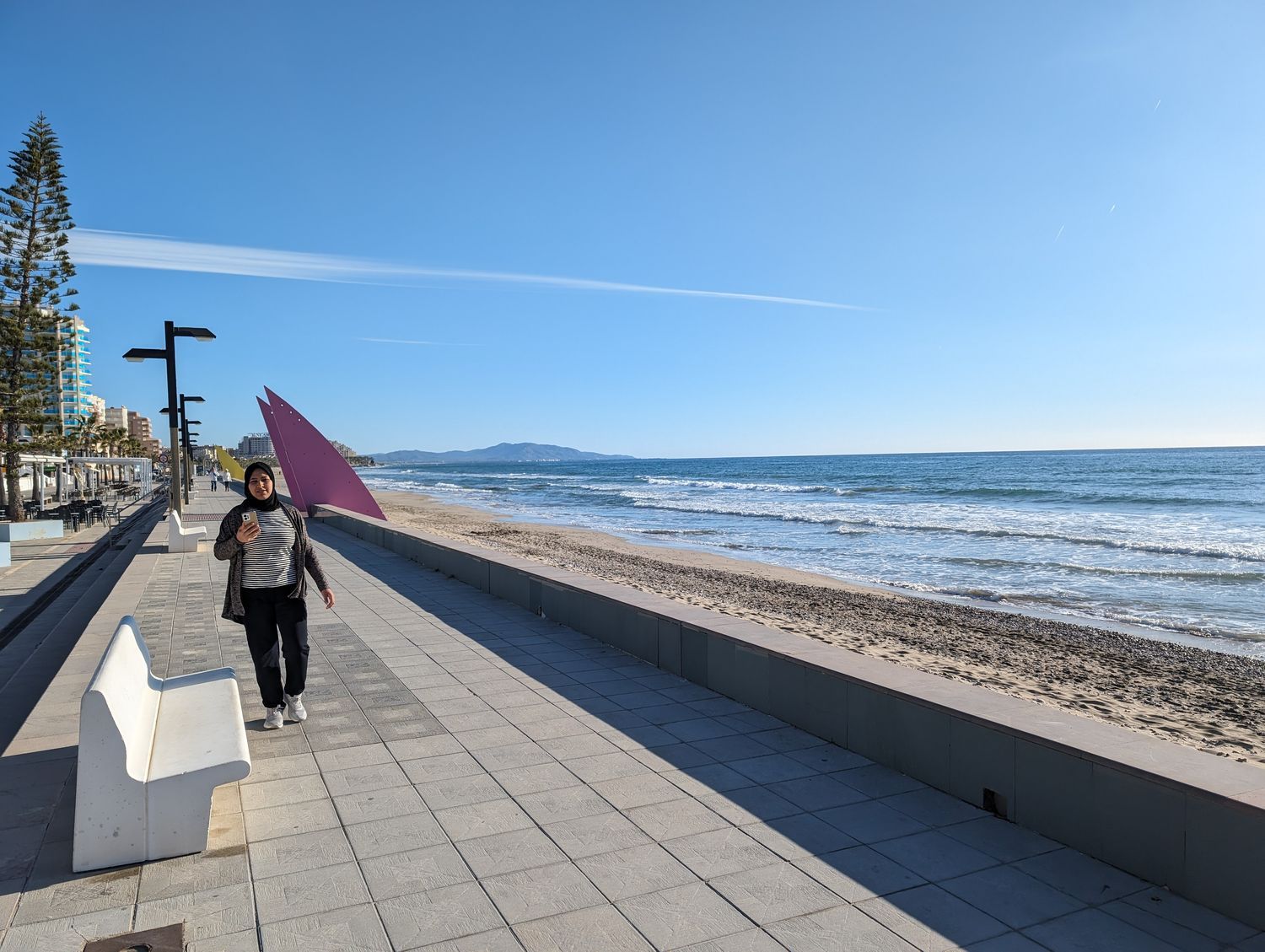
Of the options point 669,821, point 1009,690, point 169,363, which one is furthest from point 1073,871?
point 169,363

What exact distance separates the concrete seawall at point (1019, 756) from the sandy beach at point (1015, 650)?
8.39 ft

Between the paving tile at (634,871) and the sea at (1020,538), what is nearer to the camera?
the paving tile at (634,871)

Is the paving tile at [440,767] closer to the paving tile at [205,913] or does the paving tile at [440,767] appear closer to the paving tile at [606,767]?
the paving tile at [606,767]

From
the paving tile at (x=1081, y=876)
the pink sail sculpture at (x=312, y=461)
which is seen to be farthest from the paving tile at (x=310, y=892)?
the pink sail sculpture at (x=312, y=461)

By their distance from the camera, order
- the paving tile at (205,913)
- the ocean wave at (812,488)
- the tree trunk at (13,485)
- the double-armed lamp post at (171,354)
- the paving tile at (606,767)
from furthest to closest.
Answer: the ocean wave at (812,488), the tree trunk at (13,485), the double-armed lamp post at (171,354), the paving tile at (606,767), the paving tile at (205,913)

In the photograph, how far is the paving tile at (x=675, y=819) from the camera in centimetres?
298

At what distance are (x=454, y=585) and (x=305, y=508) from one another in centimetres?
1304

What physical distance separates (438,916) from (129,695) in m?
1.52

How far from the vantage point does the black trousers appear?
3.96 metres

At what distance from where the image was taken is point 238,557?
3.94 meters

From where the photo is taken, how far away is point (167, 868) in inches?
107

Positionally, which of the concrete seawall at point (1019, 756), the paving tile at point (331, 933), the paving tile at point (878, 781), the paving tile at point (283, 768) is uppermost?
the concrete seawall at point (1019, 756)

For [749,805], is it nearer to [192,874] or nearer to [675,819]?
[675,819]

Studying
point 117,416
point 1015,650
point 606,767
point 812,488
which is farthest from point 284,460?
point 117,416
